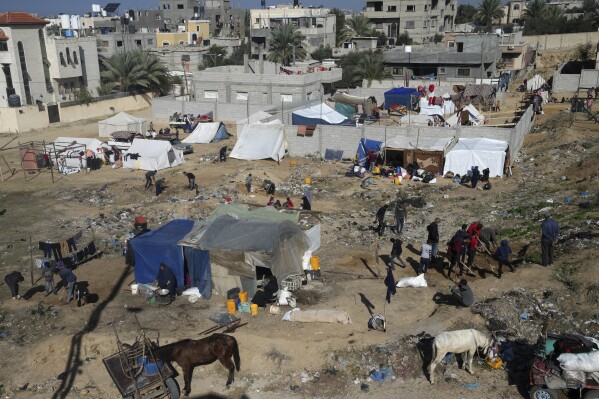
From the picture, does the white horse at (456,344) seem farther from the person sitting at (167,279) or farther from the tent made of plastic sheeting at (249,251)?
the person sitting at (167,279)

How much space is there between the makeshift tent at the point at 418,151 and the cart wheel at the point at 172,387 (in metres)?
17.3

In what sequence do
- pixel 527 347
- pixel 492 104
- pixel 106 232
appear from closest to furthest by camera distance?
pixel 527 347, pixel 106 232, pixel 492 104

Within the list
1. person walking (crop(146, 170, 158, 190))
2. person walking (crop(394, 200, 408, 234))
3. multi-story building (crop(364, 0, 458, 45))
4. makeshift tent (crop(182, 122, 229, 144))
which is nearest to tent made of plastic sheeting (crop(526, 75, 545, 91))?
makeshift tent (crop(182, 122, 229, 144))

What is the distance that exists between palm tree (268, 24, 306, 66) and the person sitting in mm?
43957

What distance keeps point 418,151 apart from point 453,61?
2499 centimetres

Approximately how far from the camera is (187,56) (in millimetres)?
62750

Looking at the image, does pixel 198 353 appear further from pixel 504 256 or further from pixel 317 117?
pixel 317 117

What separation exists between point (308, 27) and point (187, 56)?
50.9 ft

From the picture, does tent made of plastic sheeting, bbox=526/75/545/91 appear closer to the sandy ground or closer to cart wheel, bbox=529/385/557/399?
the sandy ground

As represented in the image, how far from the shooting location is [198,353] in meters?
11.1

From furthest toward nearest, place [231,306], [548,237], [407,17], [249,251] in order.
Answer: [407,17]
[548,237]
[249,251]
[231,306]

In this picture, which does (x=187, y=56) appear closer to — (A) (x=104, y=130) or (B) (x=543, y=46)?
(A) (x=104, y=130)

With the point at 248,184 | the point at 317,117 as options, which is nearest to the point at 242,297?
the point at 248,184

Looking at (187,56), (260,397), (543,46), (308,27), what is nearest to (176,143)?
(260,397)
